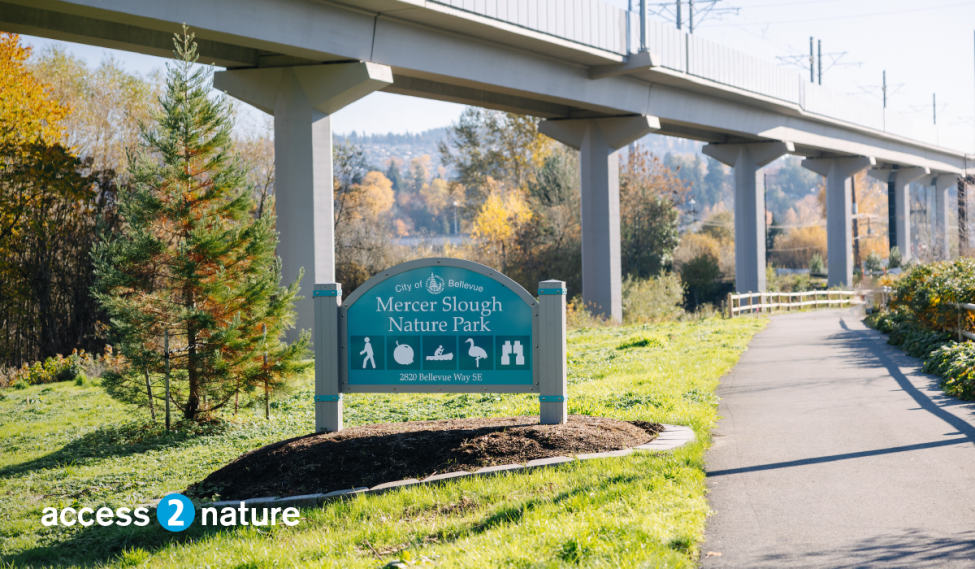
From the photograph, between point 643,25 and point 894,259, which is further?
point 894,259

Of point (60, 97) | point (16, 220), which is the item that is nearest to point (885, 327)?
point (16, 220)

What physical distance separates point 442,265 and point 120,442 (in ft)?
17.5

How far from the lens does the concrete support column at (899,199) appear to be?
187ft

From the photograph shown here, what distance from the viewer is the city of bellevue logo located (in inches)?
327

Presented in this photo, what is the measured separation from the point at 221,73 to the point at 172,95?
366 inches

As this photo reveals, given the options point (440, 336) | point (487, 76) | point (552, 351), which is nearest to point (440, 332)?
point (440, 336)

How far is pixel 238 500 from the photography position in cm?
686

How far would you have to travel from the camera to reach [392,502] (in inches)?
251

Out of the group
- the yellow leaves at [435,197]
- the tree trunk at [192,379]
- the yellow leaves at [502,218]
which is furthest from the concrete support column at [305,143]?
the yellow leaves at [435,197]

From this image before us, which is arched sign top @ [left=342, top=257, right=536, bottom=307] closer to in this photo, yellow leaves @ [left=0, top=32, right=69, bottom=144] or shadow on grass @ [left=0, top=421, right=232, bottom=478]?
shadow on grass @ [left=0, top=421, right=232, bottom=478]

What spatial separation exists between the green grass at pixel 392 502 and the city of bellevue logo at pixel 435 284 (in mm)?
2275

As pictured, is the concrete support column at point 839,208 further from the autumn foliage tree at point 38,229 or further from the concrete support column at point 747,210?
the autumn foliage tree at point 38,229

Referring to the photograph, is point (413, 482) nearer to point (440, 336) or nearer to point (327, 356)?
point (440, 336)

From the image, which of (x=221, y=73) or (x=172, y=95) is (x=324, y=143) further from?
(x=172, y=95)
